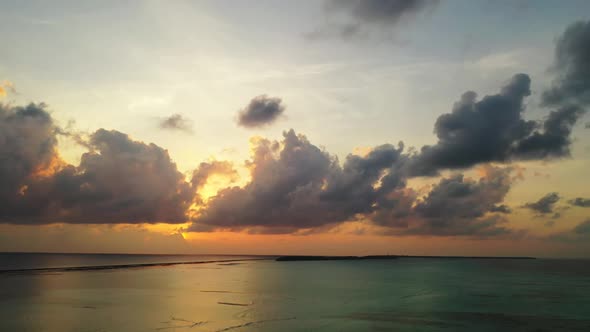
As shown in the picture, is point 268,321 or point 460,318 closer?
point 268,321

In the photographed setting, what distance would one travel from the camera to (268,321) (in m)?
36.9

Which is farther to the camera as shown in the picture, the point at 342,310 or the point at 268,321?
the point at 342,310

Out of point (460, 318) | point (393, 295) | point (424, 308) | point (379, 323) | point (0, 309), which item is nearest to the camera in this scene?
point (379, 323)

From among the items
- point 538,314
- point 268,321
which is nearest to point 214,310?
point 268,321

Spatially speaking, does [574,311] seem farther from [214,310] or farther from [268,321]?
[214,310]

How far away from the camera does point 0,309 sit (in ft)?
138

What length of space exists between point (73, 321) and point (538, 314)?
41.3 m

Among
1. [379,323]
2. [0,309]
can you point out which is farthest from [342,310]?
[0,309]

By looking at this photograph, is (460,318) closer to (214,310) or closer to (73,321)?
(214,310)

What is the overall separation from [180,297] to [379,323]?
90.0ft

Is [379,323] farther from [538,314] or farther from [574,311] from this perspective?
[574,311]

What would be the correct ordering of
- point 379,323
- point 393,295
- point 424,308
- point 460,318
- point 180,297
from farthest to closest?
point 393,295 → point 180,297 → point 424,308 → point 460,318 → point 379,323

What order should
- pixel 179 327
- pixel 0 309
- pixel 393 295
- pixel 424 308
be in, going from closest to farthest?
pixel 179 327 → pixel 0 309 → pixel 424 308 → pixel 393 295

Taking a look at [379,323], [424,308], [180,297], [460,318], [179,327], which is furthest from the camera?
[180,297]
